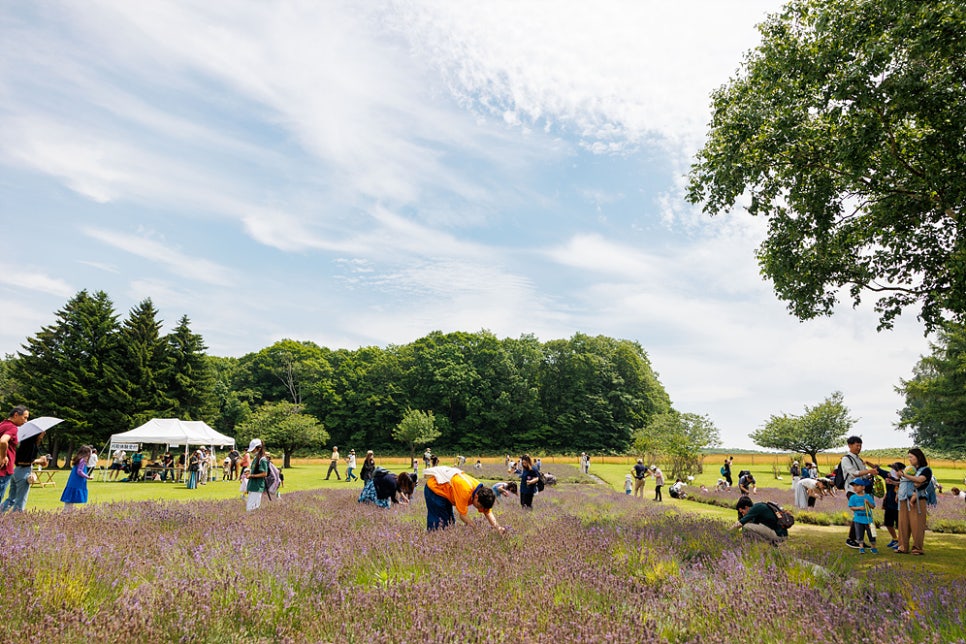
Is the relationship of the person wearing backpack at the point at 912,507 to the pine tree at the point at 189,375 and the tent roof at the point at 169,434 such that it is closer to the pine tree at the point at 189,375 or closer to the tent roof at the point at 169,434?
the tent roof at the point at 169,434

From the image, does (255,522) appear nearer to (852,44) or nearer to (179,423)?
(852,44)

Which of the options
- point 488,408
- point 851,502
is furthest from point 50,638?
point 488,408

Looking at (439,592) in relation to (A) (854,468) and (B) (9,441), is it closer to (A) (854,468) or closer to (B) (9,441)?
(A) (854,468)

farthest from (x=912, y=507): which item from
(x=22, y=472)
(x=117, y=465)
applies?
(x=117, y=465)

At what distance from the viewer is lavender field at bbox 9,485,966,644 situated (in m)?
3.41

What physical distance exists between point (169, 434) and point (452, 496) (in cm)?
2586

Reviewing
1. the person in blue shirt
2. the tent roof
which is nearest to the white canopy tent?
the tent roof

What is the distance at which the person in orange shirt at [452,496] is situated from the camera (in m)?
6.12

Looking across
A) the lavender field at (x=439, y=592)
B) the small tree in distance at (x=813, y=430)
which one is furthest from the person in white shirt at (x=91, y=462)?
the small tree in distance at (x=813, y=430)

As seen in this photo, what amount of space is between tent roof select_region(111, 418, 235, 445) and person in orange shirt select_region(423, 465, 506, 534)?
2432 centimetres

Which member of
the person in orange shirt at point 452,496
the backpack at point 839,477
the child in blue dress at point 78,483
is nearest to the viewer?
the person in orange shirt at point 452,496

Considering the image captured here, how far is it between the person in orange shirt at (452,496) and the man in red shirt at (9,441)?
7142 millimetres

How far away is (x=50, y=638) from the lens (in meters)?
3.07

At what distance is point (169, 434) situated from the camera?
27.2m
